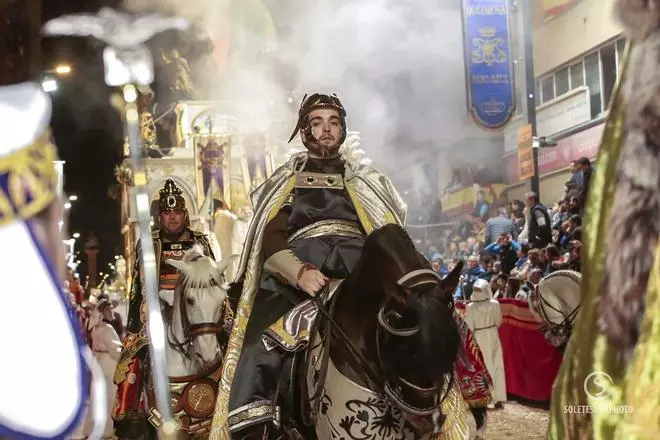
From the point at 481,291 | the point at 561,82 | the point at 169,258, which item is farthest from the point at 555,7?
the point at 169,258

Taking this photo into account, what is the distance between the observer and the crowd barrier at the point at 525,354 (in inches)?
517

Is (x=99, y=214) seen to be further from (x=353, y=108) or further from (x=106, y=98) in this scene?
(x=353, y=108)

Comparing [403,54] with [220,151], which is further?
[220,151]

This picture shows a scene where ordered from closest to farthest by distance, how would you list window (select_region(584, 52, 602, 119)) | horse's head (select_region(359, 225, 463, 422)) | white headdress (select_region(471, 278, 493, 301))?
horse's head (select_region(359, 225, 463, 422)) → white headdress (select_region(471, 278, 493, 301)) → window (select_region(584, 52, 602, 119))

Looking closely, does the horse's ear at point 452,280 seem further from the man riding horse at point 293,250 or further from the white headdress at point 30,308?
the white headdress at point 30,308

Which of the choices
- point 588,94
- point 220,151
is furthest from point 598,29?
point 220,151

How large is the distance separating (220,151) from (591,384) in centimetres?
3105

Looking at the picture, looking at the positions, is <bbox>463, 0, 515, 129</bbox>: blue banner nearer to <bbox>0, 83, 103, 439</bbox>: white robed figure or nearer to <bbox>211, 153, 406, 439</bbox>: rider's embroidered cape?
<bbox>211, 153, 406, 439</bbox>: rider's embroidered cape

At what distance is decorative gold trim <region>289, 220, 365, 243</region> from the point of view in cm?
564

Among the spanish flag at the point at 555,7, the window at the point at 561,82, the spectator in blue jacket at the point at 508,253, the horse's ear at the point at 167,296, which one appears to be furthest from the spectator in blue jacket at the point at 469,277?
the horse's ear at the point at 167,296

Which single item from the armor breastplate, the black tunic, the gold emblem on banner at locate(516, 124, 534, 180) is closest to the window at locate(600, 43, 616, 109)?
the gold emblem on banner at locate(516, 124, 534, 180)

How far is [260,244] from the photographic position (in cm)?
579

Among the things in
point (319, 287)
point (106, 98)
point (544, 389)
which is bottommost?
point (544, 389)

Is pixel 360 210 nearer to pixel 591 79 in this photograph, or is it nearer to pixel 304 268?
pixel 304 268
